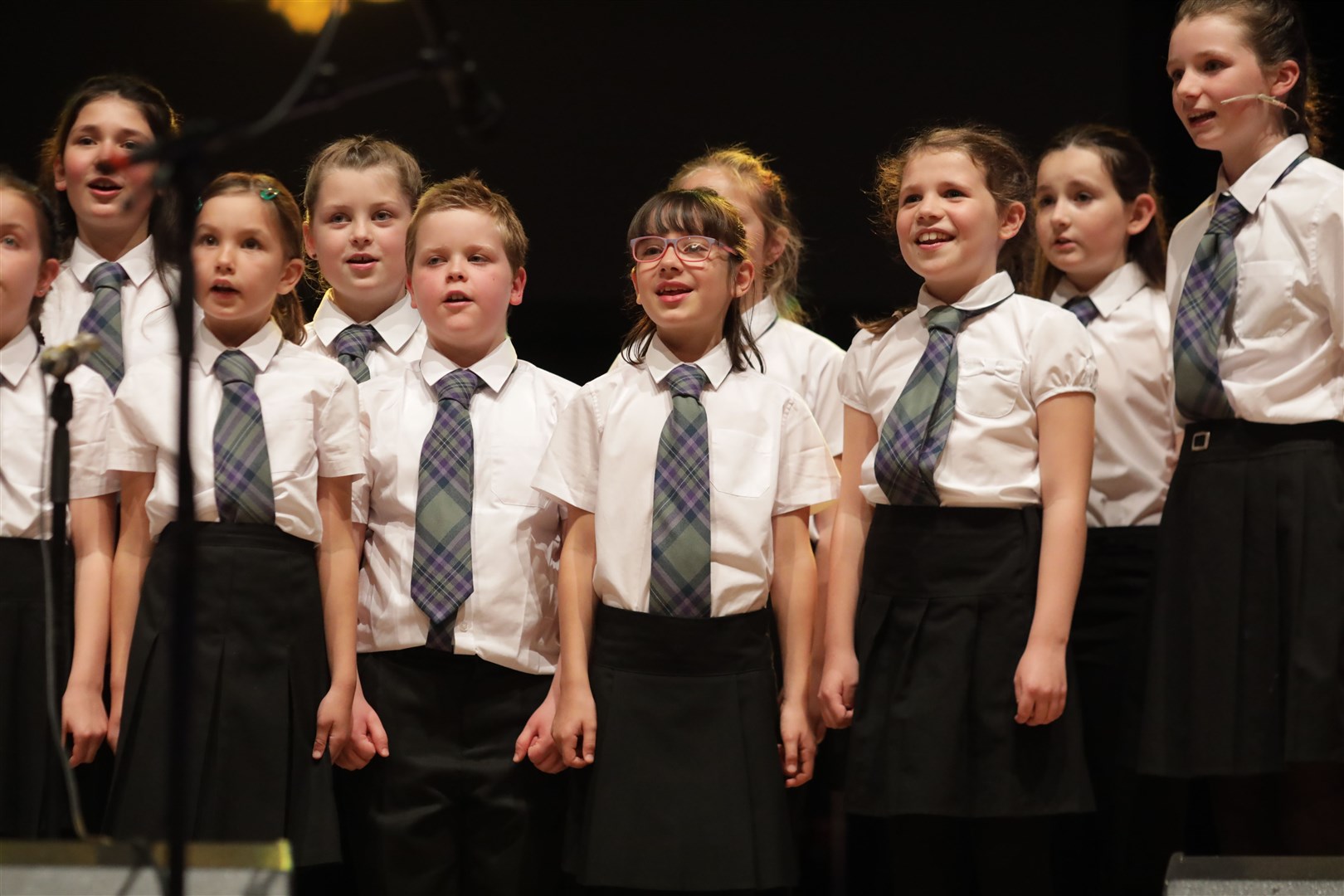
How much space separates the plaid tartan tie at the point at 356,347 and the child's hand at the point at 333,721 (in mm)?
627

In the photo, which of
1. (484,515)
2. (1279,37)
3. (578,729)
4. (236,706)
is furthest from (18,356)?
(1279,37)

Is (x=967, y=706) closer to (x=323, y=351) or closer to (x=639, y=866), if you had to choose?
(x=639, y=866)

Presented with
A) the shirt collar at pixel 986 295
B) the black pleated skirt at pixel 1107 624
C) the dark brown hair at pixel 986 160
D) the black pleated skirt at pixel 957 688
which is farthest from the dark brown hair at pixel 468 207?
the black pleated skirt at pixel 1107 624

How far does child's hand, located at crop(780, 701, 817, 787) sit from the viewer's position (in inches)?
95.0

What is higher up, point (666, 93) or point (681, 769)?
point (666, 93)

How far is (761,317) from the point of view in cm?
310

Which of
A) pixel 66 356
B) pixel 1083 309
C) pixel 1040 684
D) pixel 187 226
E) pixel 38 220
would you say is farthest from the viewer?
pixel 1083 309

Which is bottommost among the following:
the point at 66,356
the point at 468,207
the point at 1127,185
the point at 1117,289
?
the point at 66,356

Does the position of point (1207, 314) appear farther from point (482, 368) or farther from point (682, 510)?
point (482, 368)

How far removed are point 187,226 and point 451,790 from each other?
125 cm

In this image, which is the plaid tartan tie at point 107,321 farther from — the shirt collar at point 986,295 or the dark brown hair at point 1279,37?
the dark brown hair at point 1279,37

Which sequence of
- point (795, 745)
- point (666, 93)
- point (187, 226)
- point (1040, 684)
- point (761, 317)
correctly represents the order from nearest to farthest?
point (187, 226)
point (1040, 684)
point (795, 745)
point (761, 317)
point (666, 93)

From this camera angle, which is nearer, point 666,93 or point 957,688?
point 957,688

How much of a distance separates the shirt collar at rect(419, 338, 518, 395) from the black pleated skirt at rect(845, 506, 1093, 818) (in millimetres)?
758
